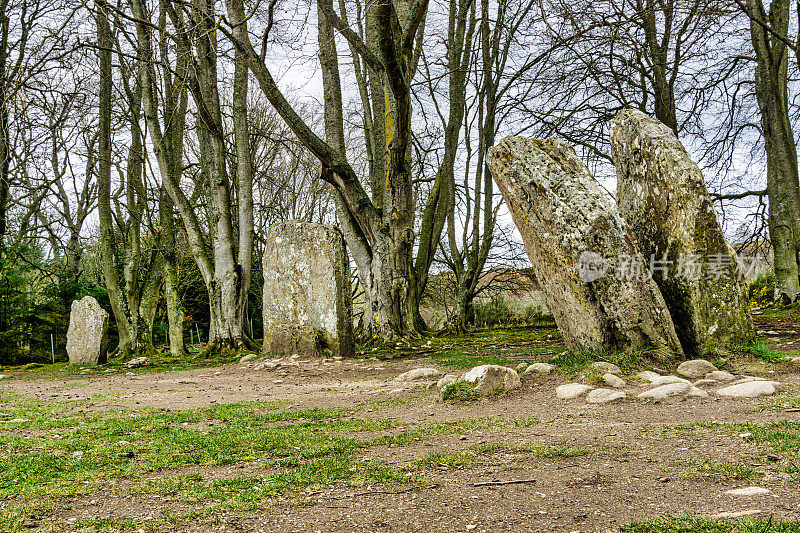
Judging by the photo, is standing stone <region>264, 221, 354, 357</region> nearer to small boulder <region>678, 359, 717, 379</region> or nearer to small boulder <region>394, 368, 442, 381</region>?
small boulder <region>394, 368, 442, 381</region>

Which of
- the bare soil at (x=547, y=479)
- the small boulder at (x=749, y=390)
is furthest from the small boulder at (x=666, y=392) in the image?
the small boulder at (x=749, y=390)

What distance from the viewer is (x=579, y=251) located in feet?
18.9

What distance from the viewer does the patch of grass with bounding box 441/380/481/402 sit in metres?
5.30

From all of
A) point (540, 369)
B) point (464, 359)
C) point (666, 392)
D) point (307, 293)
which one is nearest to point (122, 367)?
point (307, 293)

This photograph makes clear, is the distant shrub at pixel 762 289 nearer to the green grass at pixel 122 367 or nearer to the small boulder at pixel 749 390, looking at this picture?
the small boulder at pixel 749 390

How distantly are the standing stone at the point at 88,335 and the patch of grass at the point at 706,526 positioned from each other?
1313cm

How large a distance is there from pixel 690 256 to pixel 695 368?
1.33 metres

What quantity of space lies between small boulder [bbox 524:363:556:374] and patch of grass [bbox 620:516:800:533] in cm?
376

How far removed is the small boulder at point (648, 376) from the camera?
5133 mm

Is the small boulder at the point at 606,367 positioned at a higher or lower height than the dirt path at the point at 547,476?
higher

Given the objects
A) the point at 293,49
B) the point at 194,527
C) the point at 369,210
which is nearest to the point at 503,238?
the point at 369,210

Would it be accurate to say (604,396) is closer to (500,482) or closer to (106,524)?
(500,482)

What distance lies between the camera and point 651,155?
21.3 feet

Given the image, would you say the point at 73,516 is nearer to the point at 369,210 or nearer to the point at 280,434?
the point at 280,434
